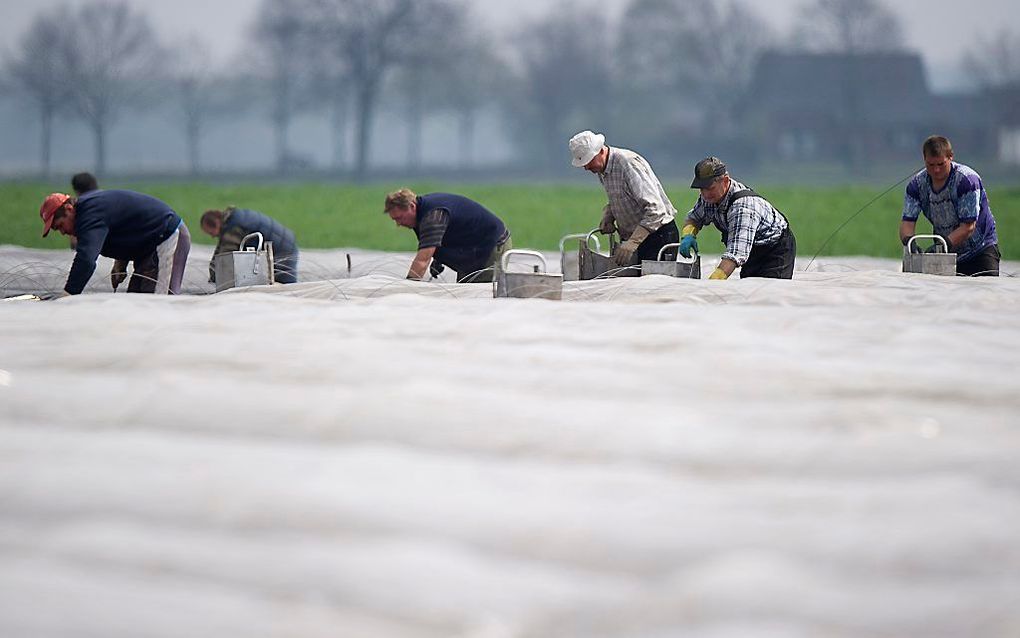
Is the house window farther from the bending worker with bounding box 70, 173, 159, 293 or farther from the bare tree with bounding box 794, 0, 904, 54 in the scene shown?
the bending worker with bounding box 70, 173, 159, 293

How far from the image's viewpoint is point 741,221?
209 inches

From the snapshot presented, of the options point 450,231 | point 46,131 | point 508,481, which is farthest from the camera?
point 46,131

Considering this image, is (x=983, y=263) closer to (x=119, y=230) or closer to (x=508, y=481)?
(x=119, y=230)

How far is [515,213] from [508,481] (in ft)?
68.3

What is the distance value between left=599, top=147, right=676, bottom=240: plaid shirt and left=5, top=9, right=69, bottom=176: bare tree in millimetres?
43767

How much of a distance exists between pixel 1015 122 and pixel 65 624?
45200 mm

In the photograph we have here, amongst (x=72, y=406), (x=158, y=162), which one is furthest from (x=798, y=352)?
(x=158, y=162)

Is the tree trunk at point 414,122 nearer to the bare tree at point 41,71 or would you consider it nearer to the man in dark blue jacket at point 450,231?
the bare tree at point 41,71

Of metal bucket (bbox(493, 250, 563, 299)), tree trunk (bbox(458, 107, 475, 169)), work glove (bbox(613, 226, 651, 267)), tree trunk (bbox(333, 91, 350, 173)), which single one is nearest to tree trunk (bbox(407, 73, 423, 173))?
tree trunk (bbox(458, 107, 475, 169))

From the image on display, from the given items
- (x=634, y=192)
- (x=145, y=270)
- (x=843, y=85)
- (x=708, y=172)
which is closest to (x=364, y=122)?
(x=843, y=85)

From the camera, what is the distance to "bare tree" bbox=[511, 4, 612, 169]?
4484cm

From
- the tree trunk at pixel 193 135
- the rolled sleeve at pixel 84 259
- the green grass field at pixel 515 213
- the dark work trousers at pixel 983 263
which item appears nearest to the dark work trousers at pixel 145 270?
the rolled sleeve at pixel 84 259

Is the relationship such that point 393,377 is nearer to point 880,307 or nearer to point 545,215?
point 880,307

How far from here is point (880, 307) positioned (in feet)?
13.2
